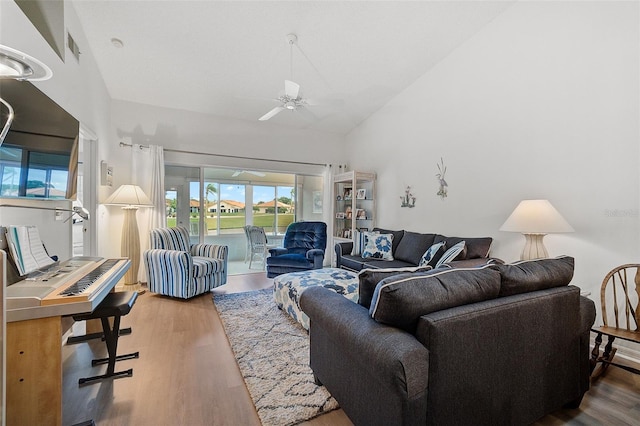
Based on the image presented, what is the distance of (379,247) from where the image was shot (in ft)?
13.7

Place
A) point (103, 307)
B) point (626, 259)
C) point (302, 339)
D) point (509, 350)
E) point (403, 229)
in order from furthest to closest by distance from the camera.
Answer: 1. point (403, 229)
2. point (302, 339)
3. point (626, 259)
4. point (103, 307)
5. point (509, 350)

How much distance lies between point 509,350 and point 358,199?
4309mm

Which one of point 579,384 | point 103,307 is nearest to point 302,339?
point 103,307

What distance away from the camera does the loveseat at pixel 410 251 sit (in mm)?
3077

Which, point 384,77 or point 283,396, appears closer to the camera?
point 283,396

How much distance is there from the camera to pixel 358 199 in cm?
552

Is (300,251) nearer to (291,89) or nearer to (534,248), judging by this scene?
(291,89)

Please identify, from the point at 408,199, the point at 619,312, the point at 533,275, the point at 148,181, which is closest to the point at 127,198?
the point at 148,181

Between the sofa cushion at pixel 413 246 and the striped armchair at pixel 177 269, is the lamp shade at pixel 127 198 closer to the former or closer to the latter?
the striped armchair at pixel 177 269

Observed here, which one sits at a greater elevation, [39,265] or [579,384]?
[39,265]

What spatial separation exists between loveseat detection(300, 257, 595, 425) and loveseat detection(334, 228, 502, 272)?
124 cm

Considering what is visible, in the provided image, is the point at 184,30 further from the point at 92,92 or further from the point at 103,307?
the point at 103,307

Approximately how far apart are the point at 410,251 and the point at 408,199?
0.96 m

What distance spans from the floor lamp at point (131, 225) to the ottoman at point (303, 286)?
2.22 meters
